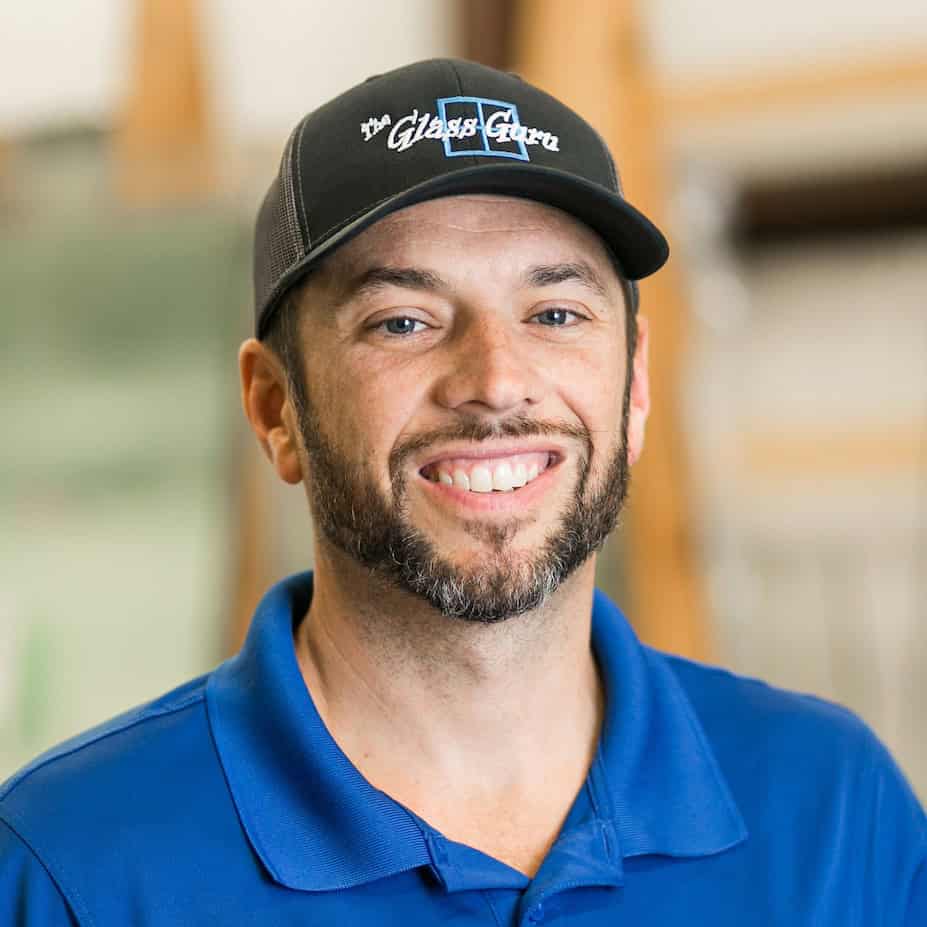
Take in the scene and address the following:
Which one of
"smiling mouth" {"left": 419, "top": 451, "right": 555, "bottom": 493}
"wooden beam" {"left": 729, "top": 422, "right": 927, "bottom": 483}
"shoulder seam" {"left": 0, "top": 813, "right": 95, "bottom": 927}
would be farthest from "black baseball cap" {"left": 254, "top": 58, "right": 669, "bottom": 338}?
"wooden beam" {"left": 729, "top": 422, "right": 927, "bottom": 483}

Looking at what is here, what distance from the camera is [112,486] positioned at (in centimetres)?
326

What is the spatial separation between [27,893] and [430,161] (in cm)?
68

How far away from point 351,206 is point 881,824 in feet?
2.48

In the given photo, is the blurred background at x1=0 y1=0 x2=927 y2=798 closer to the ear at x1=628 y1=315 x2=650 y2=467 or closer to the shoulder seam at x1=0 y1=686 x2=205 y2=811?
the shoulder seam at x1=0 y1=686 x2=205 y2=811

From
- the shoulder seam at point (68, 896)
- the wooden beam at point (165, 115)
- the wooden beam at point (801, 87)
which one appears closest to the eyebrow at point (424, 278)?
the shoulder seam at point (68, 896)

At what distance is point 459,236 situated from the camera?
1328 mm

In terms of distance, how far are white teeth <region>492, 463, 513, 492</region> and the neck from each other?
0.40ft

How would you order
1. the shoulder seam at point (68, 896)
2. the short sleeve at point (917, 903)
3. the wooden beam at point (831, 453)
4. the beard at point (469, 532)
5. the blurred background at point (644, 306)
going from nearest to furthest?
the shoulder seam at point (68, 896) → the beard at point (469, 532) → the short sleeve at point (917, 903) → the blurred background at point (644, 306) → the wooden beam at point (831, 453)

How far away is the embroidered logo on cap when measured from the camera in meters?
1.31

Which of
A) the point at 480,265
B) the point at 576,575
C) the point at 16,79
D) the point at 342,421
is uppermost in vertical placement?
the point at 16,79

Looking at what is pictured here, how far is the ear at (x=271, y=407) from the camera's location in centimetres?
148

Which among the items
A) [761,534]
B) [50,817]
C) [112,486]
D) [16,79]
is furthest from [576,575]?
[16,79]

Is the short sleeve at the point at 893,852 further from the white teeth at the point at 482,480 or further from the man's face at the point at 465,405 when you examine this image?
the white teeth at the point at 482,480

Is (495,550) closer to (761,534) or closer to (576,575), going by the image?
(576,575)
